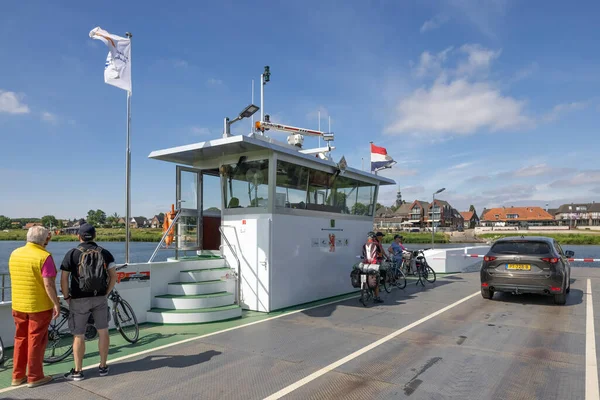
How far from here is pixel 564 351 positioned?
511 centimetres

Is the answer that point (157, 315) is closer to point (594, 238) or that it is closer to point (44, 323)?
point (44, 323)

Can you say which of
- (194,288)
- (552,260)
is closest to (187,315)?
(194,288)

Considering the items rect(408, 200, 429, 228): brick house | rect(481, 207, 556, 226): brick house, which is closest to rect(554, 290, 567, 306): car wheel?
rect(408, 200, 429, 228): brick house

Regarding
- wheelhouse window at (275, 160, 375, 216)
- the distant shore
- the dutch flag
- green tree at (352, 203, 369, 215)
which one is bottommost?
the distant shore

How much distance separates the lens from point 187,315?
666 cm

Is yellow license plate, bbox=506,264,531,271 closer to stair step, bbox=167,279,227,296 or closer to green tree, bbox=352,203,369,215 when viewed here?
green tree, bbox=352,203,369,215

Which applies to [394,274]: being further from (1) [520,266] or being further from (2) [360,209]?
(1) [520,266]

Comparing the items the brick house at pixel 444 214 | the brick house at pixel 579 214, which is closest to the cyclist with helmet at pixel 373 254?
the brick house at pixel 444 214

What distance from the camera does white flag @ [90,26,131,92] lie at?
6648mm

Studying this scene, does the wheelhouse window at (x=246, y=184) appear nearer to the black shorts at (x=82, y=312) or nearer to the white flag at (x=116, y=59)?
the white flag at (x=116, y=59)

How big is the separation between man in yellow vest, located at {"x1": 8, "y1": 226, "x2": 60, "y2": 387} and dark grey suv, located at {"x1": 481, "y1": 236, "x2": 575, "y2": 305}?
315 inches

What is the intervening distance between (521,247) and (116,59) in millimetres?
8695

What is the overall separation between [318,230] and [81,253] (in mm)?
5525

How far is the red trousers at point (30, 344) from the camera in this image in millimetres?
4004
